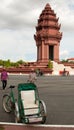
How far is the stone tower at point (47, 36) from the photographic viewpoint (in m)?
94.8

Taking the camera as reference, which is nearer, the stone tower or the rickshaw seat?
the rickshaw seat

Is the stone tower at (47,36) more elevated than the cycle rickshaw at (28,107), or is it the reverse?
the stone tower at (47,36)

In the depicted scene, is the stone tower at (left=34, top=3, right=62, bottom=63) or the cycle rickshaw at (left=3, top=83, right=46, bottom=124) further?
the stone tower at (left=34, top=3, right=62, bottom=63)

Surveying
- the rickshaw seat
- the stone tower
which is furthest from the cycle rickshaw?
the stone tower

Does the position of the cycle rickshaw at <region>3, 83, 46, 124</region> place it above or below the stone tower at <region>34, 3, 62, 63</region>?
below

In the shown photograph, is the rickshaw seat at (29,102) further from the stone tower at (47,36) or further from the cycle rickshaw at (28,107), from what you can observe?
the stone tower at (47,36)

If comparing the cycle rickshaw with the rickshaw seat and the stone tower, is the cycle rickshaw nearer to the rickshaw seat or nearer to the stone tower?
the rickshaw seat

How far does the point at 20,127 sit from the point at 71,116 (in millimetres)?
2628

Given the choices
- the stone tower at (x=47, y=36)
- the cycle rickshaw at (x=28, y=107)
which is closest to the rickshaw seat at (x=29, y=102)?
the cycle rickshaw at (x=28, y=107)

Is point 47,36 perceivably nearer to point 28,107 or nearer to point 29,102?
point 29,102

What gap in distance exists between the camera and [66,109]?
478 inches

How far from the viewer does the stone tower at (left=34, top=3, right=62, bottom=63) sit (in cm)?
9475

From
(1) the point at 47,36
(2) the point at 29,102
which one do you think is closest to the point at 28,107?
(2) the point at 29,102

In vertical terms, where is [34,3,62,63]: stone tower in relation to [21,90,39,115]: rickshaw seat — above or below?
above
